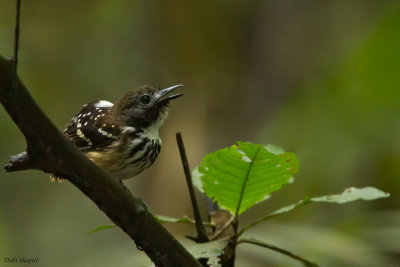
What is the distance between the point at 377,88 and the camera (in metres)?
4.10

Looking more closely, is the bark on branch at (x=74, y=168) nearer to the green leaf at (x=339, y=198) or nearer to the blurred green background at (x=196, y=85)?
the green leaf at (x=339, y=198)

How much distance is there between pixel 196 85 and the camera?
20.5 feet

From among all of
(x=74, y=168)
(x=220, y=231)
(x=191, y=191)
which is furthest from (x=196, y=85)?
(x=74, y=168)

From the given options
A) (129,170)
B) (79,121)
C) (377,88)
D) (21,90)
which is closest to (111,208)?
(21,90)

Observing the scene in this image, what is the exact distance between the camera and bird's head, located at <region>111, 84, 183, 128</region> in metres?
3.19

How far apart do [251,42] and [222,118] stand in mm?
935

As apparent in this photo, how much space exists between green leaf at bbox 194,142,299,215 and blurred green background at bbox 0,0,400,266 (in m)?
2.54

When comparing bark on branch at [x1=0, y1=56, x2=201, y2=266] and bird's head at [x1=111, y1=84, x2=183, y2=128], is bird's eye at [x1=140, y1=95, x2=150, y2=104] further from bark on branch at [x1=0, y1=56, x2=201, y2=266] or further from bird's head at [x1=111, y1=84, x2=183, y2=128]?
bark on branch at [x1=0, y1=56, x2=201, y2=266]

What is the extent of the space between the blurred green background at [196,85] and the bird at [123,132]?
1.67 metres

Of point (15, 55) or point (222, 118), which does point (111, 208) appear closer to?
point (15, 55)

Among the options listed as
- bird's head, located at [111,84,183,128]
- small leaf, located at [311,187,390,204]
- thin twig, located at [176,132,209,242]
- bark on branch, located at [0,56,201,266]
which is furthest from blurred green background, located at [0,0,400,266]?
bark on branch, located at [0,56,201,266]

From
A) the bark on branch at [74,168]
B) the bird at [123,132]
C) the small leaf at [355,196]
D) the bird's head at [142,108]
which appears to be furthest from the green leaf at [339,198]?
the bird's head at [142,108]

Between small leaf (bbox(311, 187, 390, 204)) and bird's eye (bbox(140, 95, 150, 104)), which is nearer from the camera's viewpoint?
small leaf (bbox(311, 187, 390, 204))

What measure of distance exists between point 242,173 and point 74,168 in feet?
2.09
